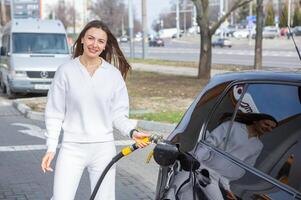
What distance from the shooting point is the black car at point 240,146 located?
8.11 ft

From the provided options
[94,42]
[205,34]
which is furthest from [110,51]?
[205,34]

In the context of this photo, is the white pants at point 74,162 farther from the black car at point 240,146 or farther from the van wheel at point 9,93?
the van wheel at point 9,93

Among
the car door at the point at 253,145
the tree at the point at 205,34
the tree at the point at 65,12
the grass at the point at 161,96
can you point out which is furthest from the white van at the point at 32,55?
the tree at the point at 65,12

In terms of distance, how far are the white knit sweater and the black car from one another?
53 cm

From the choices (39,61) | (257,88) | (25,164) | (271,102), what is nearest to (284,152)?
(271,102)

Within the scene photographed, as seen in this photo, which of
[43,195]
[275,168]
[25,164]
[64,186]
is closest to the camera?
[275,168]

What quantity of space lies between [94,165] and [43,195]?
245 cm

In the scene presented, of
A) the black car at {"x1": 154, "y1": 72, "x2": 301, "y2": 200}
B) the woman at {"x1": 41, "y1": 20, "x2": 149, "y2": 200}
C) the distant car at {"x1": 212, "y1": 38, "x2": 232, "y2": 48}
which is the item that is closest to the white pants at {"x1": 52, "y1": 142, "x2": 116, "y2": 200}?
the woman at {"x1": 41, "y1": 20, "x2": 149, "y2": 200}

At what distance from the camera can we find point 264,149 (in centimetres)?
269

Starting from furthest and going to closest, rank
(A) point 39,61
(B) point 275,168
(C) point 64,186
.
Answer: (A) point 39,61 → (C) point 64,186 → (B) point 275,168

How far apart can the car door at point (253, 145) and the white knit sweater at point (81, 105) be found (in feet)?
2.56

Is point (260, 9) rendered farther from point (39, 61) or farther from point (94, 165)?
point (94, 165)

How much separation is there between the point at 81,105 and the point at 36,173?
3661 millimetres

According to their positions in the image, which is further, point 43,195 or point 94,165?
point 43,195
